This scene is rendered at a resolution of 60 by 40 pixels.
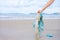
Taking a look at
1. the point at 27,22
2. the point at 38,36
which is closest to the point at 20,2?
the point at 27,22

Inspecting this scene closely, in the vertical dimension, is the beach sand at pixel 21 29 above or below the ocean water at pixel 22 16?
below

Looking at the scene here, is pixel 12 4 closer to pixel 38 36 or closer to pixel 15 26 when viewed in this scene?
pixel 15 26

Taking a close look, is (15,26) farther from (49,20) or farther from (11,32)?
(49,20)

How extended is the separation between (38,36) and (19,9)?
409 millimetres

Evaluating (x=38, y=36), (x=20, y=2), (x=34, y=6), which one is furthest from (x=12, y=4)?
(x=38, y=36)

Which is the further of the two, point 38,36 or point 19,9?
point 19,9

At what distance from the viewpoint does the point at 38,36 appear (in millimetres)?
622

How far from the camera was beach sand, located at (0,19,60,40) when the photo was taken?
92cm

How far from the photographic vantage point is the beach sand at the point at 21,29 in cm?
92

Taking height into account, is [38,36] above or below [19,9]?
below

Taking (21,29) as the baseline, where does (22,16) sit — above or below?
above

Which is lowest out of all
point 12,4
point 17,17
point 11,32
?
point 11,32

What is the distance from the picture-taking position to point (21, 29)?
0.94 metres

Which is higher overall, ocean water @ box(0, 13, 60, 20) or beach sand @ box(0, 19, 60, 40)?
ocean water @ box(0, 13, 60, 20)
